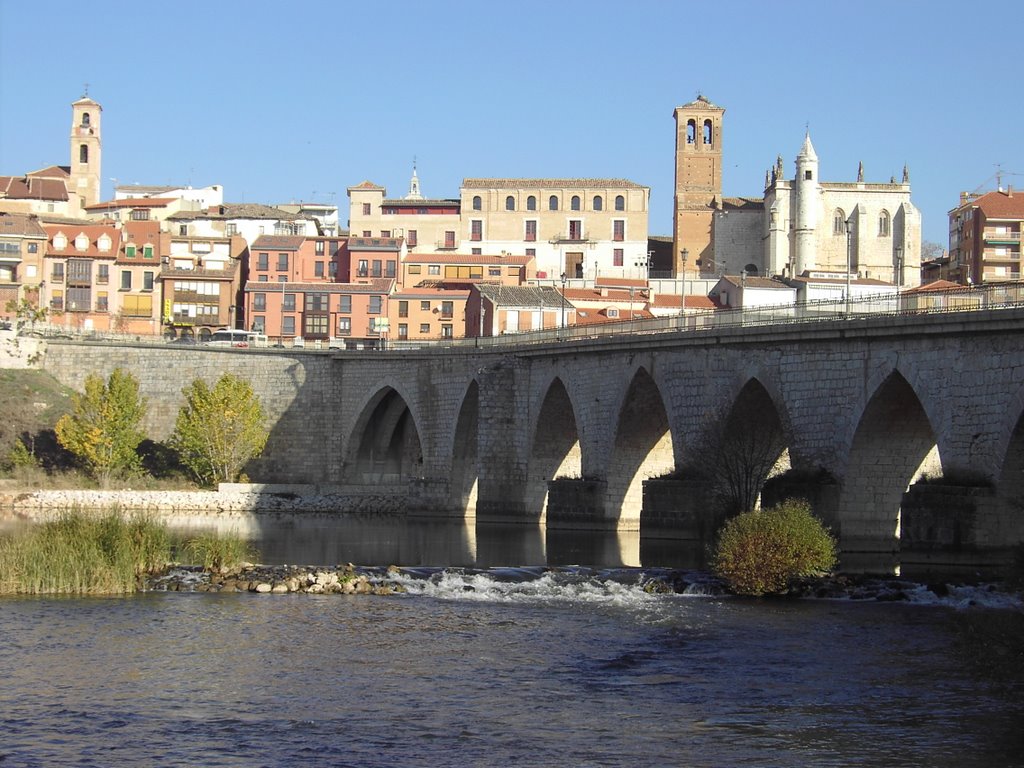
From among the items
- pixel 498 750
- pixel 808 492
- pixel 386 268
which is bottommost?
pixel 498 750

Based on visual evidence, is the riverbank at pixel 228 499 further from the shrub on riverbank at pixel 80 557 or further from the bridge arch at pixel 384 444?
the shrub on riverbank at pixel 80 557

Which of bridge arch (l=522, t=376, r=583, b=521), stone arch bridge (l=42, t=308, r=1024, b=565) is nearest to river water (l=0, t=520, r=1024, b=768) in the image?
stone arch bridge (l=42, t=308, r=1024, b=565)

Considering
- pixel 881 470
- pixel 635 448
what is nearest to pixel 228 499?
pixel 635 448

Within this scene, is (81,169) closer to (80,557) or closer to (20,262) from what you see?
(20,262)

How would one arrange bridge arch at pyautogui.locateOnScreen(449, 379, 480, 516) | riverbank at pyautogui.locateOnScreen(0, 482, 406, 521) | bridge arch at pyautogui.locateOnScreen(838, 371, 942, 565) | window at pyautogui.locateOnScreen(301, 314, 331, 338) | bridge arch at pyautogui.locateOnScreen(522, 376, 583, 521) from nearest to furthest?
bridge arch at pyautogui.locateOnScreen(838, 371, 942, 565) → bridge arch at pyautogui.locateOnScreen(522, 376, 583, 521) → riverbank at pyautogui.locateOnScreen(0, 482, 406, 521) → bridge arch at pyautogui.locateOnScreen(449, 379, 480, 516) → window at pyautogui.locateOnScreen(301, 314, 331, 338)

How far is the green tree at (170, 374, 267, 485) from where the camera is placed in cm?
7625

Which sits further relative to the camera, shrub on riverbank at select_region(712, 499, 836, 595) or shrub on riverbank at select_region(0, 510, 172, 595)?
shrub on riverbank at select_region(712, 499, 836, 595)

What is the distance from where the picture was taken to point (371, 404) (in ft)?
270

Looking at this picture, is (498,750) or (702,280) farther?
(702,280)

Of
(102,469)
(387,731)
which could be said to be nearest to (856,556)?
(387,731)

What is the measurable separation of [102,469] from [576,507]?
27.5 meters

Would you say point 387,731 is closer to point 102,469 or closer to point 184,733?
point 184,733

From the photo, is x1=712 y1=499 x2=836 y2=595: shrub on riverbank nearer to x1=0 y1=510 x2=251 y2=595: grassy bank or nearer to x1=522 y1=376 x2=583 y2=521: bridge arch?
x1=0 y1=510 x2=251 y2=595: grassy bank

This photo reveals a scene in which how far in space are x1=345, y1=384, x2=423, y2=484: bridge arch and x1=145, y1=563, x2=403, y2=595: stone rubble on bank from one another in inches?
1679
